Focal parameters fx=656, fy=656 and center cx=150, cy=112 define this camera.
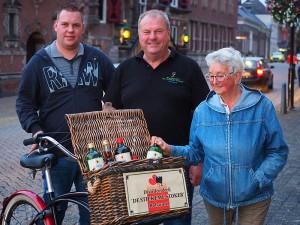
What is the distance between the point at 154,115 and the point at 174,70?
0.34 meters

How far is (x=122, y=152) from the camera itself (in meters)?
3.69

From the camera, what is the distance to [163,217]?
3.49 m

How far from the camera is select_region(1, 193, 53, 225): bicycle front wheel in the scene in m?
4.45

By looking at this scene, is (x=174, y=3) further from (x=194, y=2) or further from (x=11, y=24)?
(x=11, y=24)

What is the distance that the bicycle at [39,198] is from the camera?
410 centimetres

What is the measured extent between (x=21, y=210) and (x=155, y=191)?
1620 mm

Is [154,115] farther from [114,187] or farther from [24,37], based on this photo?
[24,37]

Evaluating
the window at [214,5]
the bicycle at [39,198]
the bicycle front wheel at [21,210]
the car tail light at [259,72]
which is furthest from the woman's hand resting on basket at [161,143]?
the window at [214,5]

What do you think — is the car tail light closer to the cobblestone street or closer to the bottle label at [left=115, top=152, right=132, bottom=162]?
the cobblestone street

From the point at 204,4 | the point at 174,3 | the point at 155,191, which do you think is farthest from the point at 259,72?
the point at 204,4

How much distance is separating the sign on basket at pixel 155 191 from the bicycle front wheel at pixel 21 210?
1097 millimetres

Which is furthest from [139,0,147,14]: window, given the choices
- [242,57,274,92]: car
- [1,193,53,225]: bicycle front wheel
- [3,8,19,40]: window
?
[1,193,53,225]: bicycle front wheel

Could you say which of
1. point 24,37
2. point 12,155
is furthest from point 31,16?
point 12,155

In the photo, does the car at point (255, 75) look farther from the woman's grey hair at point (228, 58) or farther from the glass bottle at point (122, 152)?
the glass bottle at point (122, 152)
